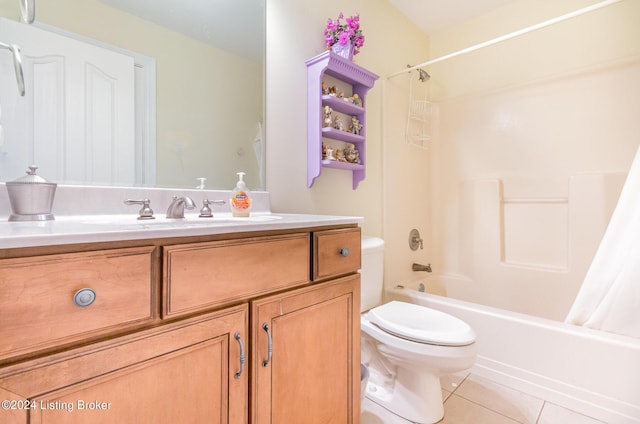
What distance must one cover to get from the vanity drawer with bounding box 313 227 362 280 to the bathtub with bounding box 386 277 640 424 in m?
1.05

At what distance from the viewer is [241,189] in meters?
1.26

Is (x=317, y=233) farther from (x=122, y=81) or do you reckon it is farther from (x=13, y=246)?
(x=122, y=81)

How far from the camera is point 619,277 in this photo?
131 cm

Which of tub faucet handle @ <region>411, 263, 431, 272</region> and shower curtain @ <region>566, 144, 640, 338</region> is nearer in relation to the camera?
shower curtain @ <region>566, 144, 640, 338</region>

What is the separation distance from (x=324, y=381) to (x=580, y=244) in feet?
6.34

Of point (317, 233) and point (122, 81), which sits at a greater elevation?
point (122, 81)

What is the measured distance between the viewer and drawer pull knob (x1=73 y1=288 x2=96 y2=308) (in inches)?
19.3

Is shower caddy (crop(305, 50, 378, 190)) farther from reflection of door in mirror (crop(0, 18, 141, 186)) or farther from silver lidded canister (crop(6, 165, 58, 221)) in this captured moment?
silver lidded canister (crop(6, 165, 58, 221))

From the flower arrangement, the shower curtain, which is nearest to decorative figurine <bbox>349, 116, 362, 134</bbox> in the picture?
the flower arrangement

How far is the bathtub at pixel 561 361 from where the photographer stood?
1.28 meters

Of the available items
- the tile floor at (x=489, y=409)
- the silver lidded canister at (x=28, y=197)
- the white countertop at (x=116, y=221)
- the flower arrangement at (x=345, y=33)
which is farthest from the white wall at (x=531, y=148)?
A: the silver lidded canister at (x=28, y=197)

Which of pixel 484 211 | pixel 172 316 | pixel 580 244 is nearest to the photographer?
pixel 172 316

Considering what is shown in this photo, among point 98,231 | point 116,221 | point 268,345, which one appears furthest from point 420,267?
point 98,231

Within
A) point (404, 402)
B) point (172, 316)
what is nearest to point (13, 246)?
point (172, 316)
